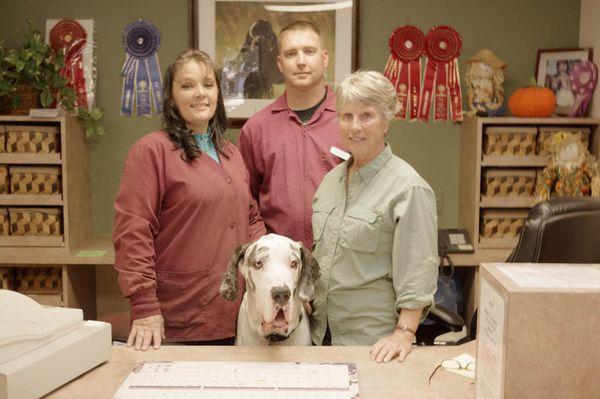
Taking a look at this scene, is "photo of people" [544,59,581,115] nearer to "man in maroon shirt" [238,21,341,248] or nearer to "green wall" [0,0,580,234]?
"green wall" [0,0,580,234]

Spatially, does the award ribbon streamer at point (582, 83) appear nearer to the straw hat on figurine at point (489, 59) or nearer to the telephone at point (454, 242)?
the straw hat on figurine at point (489, 59)

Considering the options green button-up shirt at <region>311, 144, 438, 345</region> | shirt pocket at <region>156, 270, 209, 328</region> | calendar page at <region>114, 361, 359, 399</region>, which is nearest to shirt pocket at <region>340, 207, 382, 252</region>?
green button-up shirt at <region>311, 144, 438, 345</region>

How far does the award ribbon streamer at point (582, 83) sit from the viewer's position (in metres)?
3.64

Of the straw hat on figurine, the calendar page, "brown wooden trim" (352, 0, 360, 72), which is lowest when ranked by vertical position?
the calendar page

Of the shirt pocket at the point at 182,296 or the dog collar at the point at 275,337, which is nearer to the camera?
the dog collar at the point at 275,337

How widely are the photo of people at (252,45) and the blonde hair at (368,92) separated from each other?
2.12 meters

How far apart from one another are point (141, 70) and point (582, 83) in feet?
9.19

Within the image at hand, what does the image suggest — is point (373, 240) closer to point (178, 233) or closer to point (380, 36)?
point (178, 233)

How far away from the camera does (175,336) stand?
214 centimetres

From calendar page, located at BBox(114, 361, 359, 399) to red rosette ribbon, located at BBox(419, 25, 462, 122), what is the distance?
2775 millimetres

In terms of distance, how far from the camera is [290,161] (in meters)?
2.49

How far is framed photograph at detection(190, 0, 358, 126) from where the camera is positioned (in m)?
3.85

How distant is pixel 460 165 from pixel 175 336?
2532 mm

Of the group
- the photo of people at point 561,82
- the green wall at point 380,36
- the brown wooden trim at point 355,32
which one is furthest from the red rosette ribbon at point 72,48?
the photo of people at point 561,82
